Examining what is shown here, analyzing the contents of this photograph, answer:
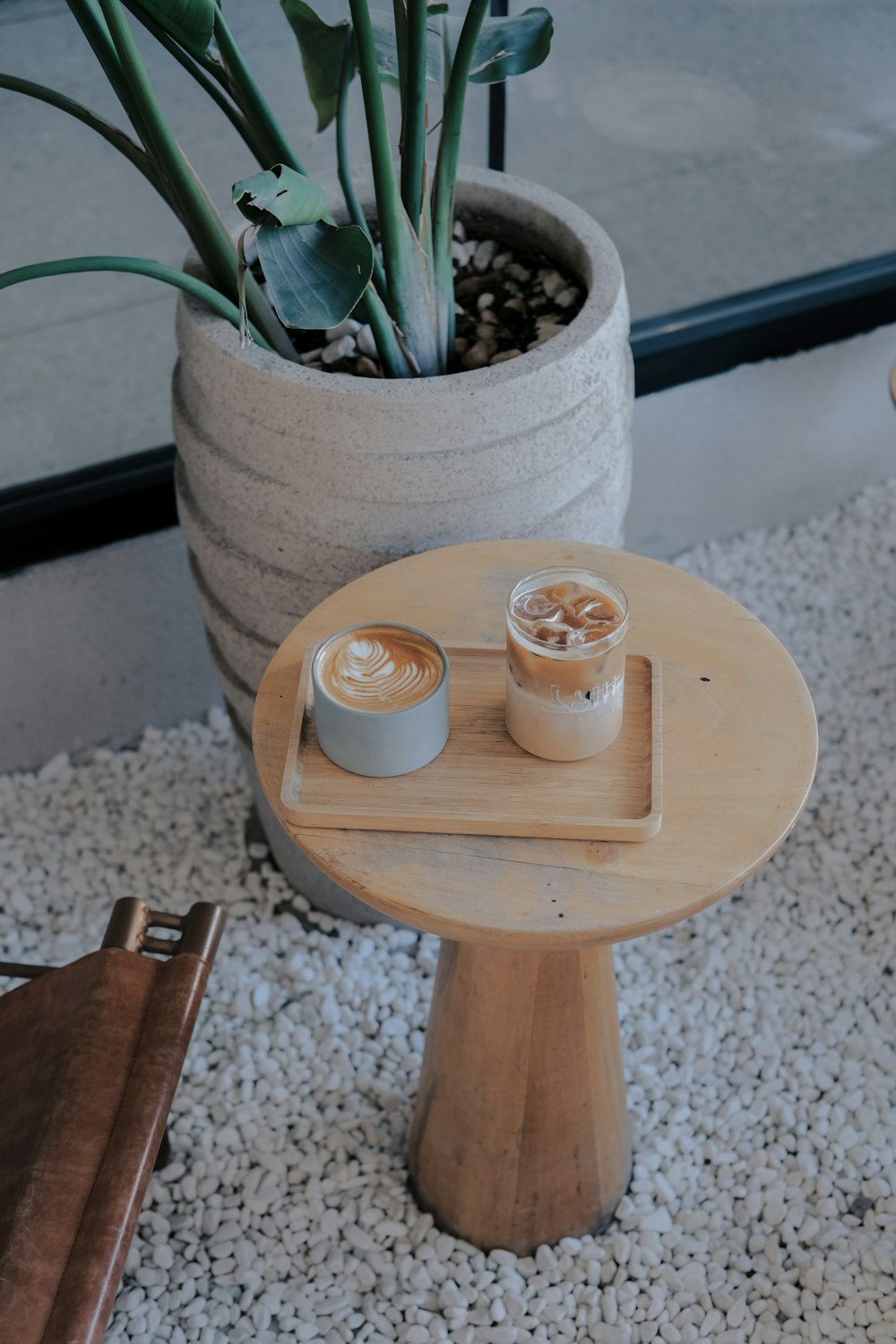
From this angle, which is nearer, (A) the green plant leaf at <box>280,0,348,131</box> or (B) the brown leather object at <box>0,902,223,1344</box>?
(B) the brown leather object at <box>0,902,223,1344</box>

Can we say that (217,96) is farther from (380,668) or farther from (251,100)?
(380,668)

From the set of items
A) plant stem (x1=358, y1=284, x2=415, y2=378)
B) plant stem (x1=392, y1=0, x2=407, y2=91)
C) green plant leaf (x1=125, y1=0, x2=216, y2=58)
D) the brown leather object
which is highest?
green plant leaf (x1=125, y1=0, x2=216, y2=58)

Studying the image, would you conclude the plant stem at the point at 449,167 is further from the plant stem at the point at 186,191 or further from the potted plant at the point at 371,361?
the plant stem at the point at 186,191

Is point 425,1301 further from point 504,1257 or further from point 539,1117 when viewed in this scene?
point 539,1117

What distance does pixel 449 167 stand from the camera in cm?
129

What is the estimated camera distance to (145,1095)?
87 centimetres

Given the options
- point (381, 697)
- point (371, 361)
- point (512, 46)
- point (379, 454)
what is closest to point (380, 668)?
point (381, 697)

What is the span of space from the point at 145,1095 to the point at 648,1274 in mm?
755

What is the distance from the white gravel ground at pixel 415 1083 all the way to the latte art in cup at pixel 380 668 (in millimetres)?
718

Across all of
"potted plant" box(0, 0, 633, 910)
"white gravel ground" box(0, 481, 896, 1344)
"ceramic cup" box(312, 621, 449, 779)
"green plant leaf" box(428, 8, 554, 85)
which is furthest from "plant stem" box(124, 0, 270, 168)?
"white gravel ground" box(0, 481, 896, 1344)

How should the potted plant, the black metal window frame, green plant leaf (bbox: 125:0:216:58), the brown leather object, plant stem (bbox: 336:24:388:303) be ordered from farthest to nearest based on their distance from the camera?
the black metal window frame
plant stem (bbox: 336:24:388:303)
the potted plant
green plant leaf (bbox: 125:0:216:58)
the brown leather object

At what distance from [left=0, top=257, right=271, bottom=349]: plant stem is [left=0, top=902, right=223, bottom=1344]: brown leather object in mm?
583

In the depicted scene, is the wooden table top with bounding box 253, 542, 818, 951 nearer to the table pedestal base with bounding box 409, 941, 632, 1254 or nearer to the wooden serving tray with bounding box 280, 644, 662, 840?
the wooden serving tray with bounding box 280, 644, 662, 840

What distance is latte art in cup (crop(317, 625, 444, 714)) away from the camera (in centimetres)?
100
